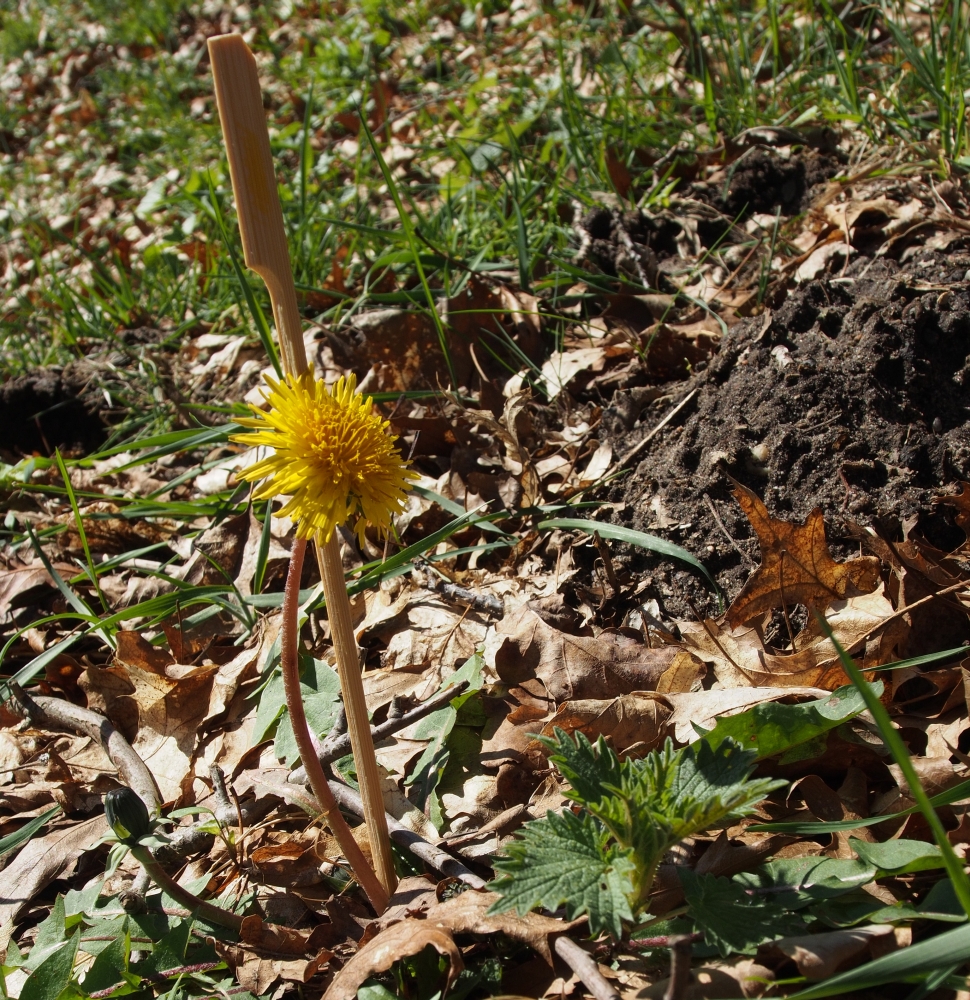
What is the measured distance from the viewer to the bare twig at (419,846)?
4.95 ft

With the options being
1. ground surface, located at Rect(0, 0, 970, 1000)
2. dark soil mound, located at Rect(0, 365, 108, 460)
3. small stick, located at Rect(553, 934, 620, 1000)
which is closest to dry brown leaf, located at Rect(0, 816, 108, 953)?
ground surface, located at Rect(0, 0, 970, 1000)

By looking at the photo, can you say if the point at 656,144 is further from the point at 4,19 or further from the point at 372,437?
the point at 4,19

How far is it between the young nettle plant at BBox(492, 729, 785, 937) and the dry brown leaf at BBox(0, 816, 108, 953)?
118 cm

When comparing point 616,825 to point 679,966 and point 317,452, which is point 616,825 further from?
point 317,452

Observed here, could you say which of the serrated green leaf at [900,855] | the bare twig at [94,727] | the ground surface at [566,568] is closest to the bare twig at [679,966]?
the ground surface at [566,568]

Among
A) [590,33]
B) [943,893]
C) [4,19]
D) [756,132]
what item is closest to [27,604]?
[943,893]

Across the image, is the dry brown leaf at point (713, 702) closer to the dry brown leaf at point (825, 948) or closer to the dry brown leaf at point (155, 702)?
the dry brown leaf at point (825, 948)

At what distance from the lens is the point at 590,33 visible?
4.57 meters

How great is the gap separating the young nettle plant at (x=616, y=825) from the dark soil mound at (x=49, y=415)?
9.32ft

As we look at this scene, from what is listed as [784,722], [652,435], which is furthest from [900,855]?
[652,435]

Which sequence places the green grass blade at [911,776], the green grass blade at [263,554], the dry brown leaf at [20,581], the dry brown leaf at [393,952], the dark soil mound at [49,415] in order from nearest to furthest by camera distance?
1. the green grass blade at [911,776]
2. the dry brown leaf at [393,952]
3. the green grass blade at [263,554]
4. the dry brown leaf at [20,581]
5. the dark soil mound at [49,415]

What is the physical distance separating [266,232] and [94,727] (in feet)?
5.06

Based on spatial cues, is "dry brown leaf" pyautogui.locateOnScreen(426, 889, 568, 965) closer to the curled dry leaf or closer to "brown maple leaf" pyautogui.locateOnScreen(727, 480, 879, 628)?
the curled dry leaf

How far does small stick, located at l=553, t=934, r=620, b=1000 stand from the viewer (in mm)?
1219
